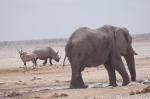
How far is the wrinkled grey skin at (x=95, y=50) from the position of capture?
22703mm

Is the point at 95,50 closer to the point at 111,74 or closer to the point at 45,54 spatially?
the point at 111,74

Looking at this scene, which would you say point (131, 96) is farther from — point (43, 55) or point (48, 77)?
point (43, 55)

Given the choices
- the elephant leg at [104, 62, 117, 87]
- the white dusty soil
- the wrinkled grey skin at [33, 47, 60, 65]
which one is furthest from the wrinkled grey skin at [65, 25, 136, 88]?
the wrinkled grey skin at [33, 47, 60, 65]

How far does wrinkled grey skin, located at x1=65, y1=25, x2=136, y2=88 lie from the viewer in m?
22.7

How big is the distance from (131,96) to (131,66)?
28.8ft

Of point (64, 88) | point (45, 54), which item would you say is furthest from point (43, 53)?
point (64, 88)

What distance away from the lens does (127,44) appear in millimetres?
25391

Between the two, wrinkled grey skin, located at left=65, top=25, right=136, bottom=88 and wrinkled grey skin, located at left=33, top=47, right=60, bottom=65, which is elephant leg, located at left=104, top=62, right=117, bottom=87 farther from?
wrinkled grey skin, located at left=33, top=47, right=60, bottom=65

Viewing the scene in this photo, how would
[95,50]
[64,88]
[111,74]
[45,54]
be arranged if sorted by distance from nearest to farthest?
[95,50] → [64,88] → [111,74] → [45,54]

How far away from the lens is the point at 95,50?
23.1 metres

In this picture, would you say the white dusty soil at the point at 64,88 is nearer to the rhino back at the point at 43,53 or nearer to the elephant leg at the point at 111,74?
the elephant leg at the point at 111,74

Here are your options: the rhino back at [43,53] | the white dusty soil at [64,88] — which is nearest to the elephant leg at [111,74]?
the white dusty soil at [64,88]

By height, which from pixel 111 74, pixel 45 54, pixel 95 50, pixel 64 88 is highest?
pixel 95 50

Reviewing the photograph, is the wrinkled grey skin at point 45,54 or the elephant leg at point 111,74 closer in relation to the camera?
the elephant leg at point 111,74
